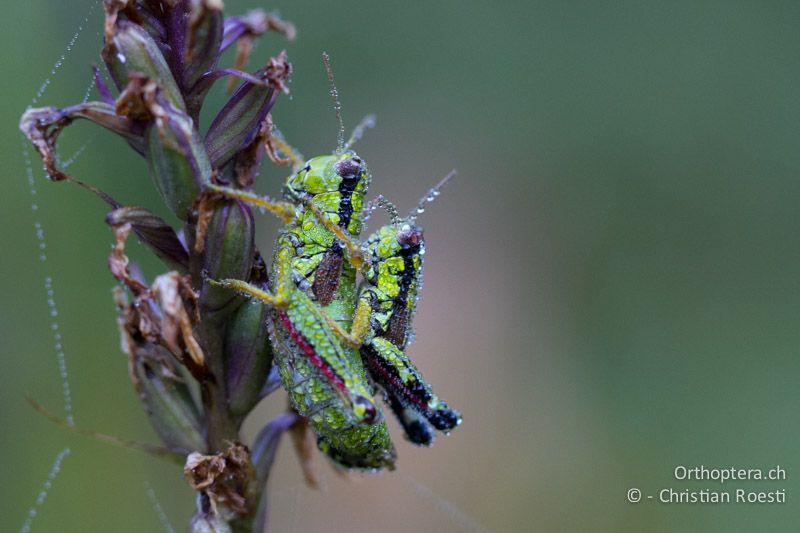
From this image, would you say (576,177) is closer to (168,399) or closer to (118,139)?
(118,139)

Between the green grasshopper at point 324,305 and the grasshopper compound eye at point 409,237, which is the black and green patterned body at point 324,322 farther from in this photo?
the grasshopper compound eye at point 409,237

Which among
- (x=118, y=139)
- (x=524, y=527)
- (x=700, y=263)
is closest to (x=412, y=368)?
(x=524, y=527)

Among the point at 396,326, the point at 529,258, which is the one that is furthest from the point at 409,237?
the point at 529,258

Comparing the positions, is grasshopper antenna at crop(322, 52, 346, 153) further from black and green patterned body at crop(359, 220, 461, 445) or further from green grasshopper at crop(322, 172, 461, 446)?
black and green patterned body at crop(359, 220, 461, 445)

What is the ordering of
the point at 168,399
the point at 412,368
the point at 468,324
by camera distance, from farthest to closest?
the point at 468,324 → the point at 412,368 → the point at 168,399

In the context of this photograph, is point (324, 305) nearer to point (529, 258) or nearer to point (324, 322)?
point (324, 322)

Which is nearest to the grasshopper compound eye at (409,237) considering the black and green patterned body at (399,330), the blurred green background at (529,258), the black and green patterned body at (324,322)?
the black and green patterned body at (399,330)

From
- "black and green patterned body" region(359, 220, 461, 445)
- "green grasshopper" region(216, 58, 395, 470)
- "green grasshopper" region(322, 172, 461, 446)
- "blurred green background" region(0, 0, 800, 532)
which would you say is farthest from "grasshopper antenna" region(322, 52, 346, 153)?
"blurred green background" region(0, 0, 800, 532)
